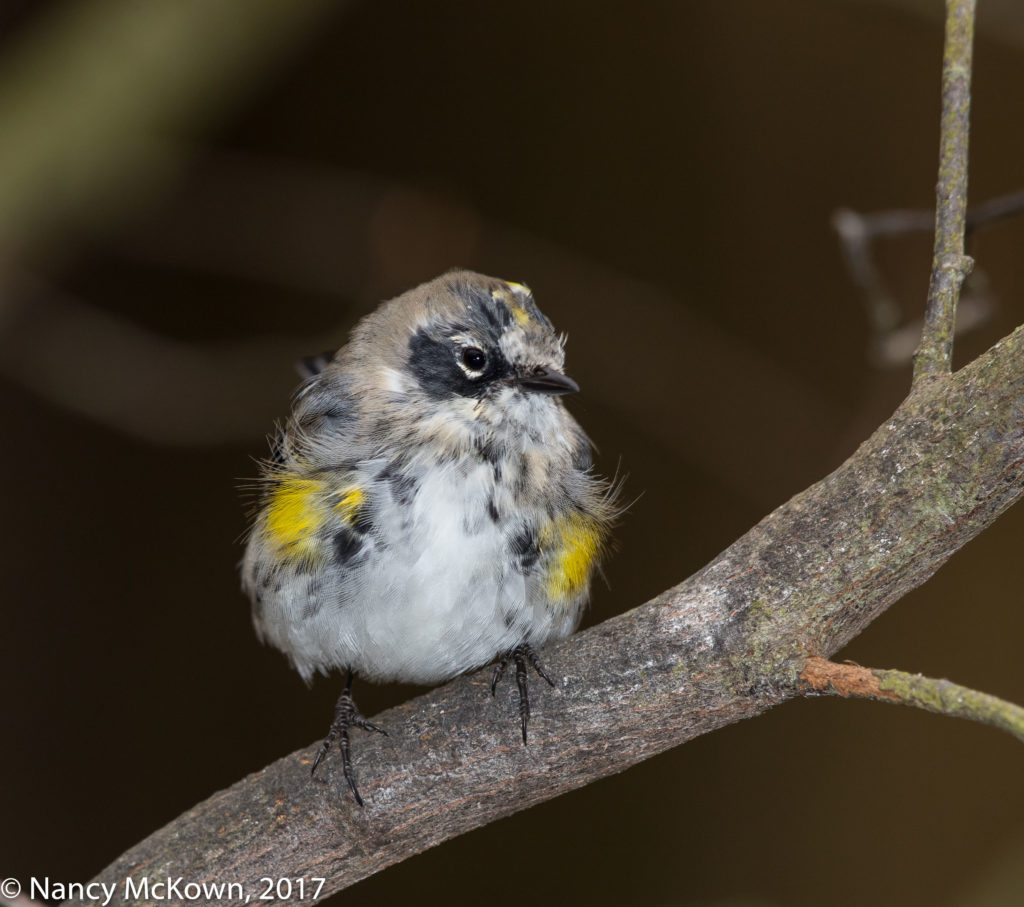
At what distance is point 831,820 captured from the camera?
5383mm

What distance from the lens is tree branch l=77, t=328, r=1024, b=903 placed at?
2254 mm

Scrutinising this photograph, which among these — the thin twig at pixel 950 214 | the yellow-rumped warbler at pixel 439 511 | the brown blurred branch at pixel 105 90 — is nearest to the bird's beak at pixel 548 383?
the yellow-rumped warbler at pixel 439 511

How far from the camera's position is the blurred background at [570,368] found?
201 inches

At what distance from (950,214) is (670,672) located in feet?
3.63

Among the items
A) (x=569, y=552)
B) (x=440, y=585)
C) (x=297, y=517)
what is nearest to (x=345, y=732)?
(x=440, y=585)

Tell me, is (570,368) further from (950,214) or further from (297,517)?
(950,214)

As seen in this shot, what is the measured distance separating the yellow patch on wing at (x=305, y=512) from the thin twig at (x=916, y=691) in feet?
4.07

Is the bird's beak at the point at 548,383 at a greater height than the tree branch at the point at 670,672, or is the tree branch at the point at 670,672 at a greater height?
the bird's beak at the point at 548,383

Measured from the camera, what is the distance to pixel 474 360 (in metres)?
3.10

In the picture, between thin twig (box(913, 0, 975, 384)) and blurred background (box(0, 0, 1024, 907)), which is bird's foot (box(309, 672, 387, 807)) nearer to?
thin twig (box(913, 0, 975, 384))

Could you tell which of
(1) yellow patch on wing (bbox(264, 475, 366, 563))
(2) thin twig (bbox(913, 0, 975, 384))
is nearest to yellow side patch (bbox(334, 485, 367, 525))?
(1) yellow patch on wing (bbox(264, 475, 366, 563))

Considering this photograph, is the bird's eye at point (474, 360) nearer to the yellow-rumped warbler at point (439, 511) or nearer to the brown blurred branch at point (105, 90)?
the yellow-rumped warbler at point (439, 511)

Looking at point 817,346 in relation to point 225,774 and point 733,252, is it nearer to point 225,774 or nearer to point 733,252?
point 733,252

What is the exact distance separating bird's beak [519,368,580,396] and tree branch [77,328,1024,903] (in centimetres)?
67
